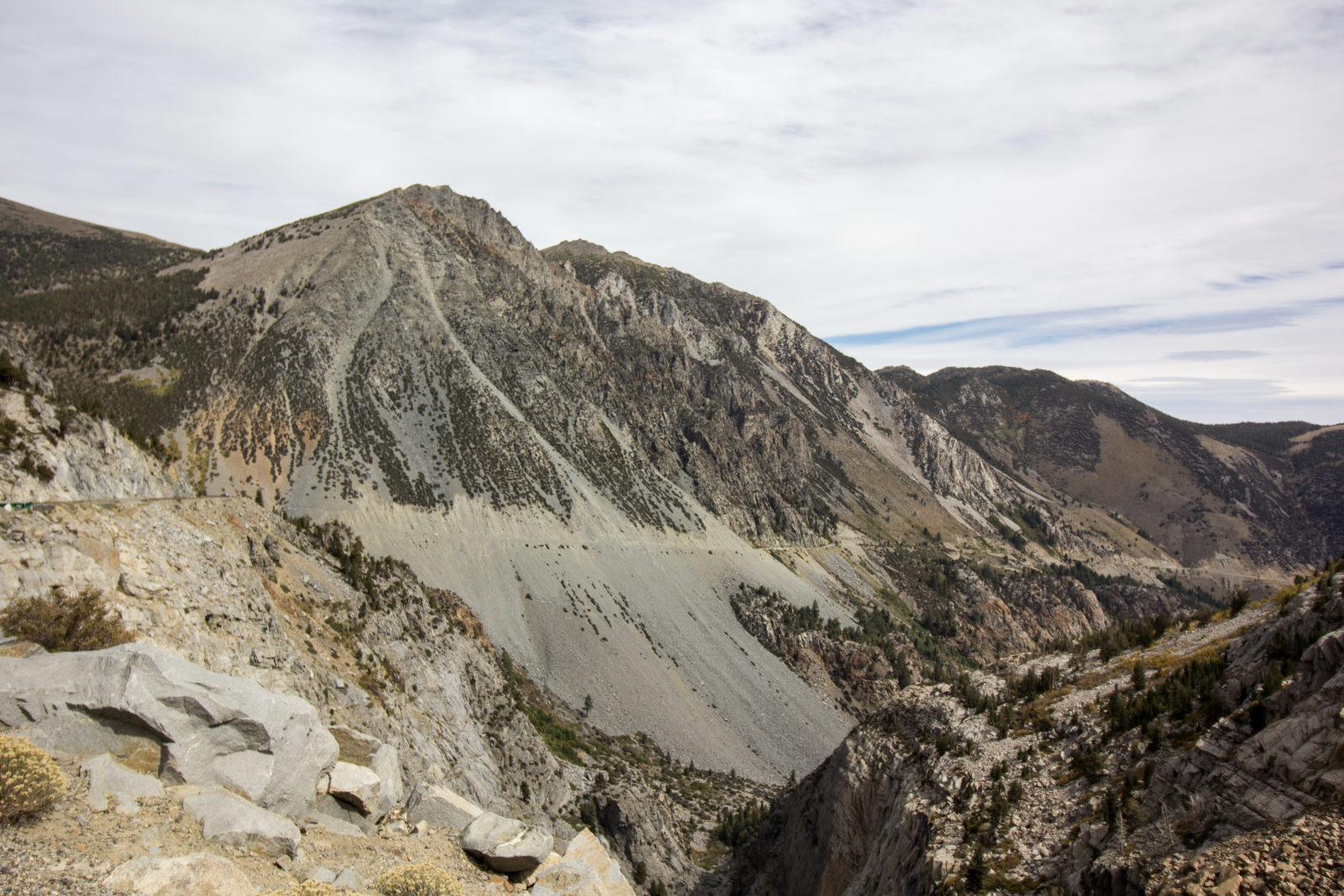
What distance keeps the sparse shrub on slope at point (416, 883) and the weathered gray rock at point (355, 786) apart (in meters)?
2.94

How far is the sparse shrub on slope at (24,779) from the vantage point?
7.34 m

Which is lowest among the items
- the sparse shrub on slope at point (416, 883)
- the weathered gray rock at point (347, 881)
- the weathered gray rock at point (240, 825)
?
the weathered gray rock at point (347, 881)

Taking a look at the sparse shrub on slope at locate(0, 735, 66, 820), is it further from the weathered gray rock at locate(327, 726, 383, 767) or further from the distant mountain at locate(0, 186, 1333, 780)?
the distant mountain at locate(0, 186, 1333, 780)

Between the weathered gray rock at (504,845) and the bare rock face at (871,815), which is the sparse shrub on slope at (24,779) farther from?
the bare rock face at (871,815)

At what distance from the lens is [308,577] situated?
23594mm

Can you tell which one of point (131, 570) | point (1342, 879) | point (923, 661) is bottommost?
point (923, 661)

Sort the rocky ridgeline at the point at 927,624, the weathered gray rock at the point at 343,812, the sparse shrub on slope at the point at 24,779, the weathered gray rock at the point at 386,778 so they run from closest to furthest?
the sparse shrub on slope at the point at 24,779, the weathered gray rock at the point at 343,812, the weathered gray rock at the point at 386,778, the rocky ridgeline at the point at 927,624

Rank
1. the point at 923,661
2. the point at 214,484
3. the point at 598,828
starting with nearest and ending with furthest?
the point at 598,828 < the point at 214,484 < the point at 923,661

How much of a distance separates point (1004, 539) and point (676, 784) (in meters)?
121

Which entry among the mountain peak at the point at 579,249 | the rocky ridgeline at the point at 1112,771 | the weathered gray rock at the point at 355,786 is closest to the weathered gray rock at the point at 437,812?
the weathered gray rock at the point at 355,786

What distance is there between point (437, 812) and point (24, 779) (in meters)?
6.77

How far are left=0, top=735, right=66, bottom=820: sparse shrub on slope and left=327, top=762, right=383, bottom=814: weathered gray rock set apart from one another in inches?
168

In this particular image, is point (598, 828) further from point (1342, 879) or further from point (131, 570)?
point (1342, 879)

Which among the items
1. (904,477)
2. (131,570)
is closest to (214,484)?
(131,570)
